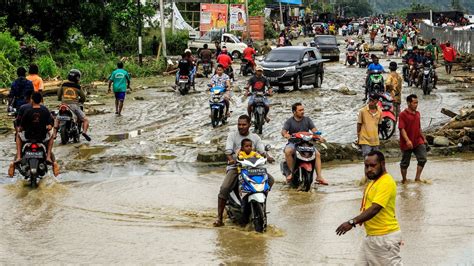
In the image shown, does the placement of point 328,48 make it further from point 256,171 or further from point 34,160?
point 256,171

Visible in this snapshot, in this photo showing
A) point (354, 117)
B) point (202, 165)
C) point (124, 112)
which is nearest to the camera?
point (202, 165)

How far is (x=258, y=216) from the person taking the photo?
1004 cm

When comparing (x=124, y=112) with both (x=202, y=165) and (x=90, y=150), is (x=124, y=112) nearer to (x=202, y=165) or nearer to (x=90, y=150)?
(x=90, y=150)

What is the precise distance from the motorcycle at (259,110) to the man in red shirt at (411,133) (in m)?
6.19

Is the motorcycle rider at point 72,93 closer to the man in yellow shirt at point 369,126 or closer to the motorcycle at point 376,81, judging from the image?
the man in yellow shirt at point 369,126

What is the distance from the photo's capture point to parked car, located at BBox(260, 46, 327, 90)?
2925 cm

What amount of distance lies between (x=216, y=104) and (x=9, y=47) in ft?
40.5

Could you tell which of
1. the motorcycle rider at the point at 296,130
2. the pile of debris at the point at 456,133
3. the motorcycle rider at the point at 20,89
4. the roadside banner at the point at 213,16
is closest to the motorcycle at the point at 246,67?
the roadside banner at the point at 213,16

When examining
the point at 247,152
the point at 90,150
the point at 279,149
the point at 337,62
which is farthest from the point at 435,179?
the point at 337,62

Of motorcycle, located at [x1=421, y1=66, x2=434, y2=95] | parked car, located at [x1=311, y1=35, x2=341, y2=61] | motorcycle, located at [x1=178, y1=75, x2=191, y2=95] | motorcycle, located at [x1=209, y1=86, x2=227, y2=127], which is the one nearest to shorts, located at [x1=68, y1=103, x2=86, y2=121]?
motorcycle, located at [x1=209, y1=86, x2=227, y2=127]

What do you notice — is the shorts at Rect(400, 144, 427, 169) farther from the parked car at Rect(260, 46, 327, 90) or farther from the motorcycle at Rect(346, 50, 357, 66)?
the motorcycle at Rect(346, 50, 357, 66)

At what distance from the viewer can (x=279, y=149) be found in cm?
1738

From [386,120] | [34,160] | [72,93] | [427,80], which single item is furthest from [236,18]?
[34,160]

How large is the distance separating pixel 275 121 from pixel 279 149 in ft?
14.0
